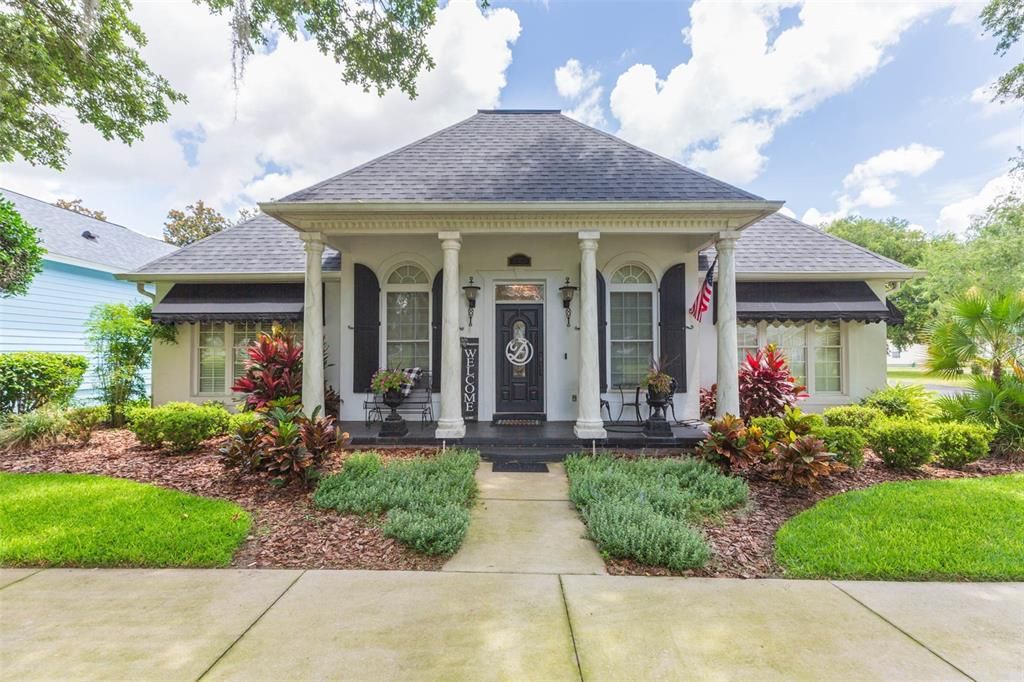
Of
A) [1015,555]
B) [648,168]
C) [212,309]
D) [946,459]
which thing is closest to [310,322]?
[212,309]

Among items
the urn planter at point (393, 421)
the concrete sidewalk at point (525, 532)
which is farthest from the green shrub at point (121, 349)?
the concrete sidewalk at point (525, 532)

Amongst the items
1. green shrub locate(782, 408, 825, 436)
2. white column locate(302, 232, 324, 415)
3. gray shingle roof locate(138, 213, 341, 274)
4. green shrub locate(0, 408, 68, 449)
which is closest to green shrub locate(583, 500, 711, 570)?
green shrub locate(782, 408, 825, 436)

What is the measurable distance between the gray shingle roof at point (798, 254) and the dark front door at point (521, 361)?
12.4 ft

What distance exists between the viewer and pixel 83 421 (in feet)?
24.7

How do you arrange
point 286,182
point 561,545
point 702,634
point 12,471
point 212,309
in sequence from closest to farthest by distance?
point 702,634
point 561,545
point 12,471
point 212,309
point 286,182

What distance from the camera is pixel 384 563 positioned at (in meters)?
3.69

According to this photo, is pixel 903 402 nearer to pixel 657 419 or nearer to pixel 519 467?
pixel 657 419

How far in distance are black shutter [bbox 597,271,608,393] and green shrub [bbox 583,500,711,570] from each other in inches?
162

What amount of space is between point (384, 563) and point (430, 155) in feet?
22.7

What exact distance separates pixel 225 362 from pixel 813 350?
12441 millimetres

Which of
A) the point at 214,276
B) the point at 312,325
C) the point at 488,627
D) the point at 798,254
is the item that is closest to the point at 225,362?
the point at 214,276

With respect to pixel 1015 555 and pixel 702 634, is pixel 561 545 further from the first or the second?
pixel 1015 555

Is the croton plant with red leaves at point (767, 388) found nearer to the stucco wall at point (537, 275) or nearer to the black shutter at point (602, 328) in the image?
the stucco wall at point (537, 275)

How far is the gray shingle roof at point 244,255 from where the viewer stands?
9.11 m
